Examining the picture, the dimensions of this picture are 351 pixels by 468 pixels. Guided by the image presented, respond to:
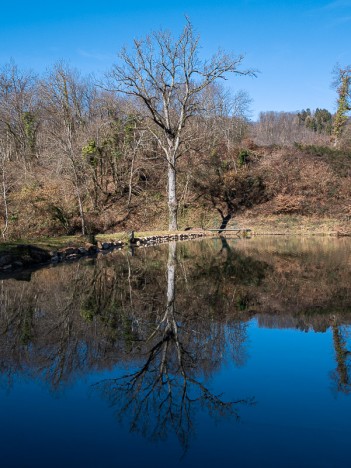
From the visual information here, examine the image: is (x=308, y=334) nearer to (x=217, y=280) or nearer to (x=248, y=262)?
(x=217, y=280)

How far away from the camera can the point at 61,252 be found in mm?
15836

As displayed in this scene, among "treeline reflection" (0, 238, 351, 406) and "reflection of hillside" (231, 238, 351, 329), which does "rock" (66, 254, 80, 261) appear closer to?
"treeline reflection" (0, 238, 351, 406)

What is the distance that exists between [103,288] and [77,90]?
34.0 meters

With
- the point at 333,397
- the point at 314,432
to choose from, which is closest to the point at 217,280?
the point at 333,397

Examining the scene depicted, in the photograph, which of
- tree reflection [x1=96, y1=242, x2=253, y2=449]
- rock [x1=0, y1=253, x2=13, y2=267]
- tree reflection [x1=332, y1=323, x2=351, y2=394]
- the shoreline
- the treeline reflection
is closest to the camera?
tree reflection [x1=96, y1=242, x2=253, y2=449]

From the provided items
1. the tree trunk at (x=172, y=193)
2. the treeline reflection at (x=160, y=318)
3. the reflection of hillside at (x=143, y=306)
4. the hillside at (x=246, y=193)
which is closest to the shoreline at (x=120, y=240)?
the hillside at (x=246, y=193)

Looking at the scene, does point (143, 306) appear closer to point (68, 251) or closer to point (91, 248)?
point (68, 251)

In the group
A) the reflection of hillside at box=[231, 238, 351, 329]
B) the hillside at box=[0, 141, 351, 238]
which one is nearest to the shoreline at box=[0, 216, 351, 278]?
the hillside at box=[0, 141, 351, 238]

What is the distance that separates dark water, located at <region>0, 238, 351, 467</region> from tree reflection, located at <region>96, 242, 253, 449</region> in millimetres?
16

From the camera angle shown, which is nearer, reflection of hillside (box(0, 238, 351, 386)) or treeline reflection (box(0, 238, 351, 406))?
treeline reflection (box(0, 238, 351, 406))

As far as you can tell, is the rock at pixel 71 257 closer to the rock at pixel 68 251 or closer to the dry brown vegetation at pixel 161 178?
the rock at pixel 68 251

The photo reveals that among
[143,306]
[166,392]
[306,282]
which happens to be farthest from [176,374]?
[306,282]

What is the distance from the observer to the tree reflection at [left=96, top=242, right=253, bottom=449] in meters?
4.09

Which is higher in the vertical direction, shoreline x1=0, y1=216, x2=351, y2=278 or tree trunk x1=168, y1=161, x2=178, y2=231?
tree trunk x1=168, y1=161, x2=178, y2=231
